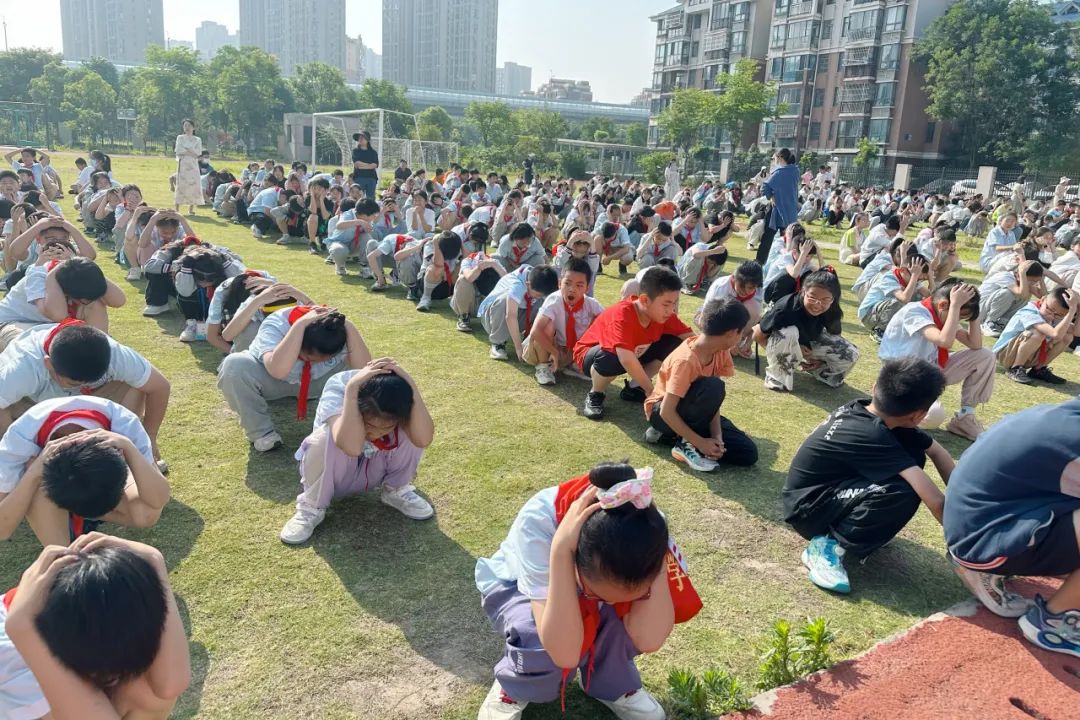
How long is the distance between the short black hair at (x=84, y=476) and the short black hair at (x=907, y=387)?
3382 millimetres

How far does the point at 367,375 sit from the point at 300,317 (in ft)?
4.27

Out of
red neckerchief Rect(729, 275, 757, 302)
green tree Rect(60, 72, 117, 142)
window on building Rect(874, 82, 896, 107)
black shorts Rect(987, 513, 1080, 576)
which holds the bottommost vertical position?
black shorts Rect(987, 513, 1080, 576)

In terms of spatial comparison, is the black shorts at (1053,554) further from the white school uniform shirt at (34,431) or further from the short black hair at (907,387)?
the white school uniform shirt at (34,431)

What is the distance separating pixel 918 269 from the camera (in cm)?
780

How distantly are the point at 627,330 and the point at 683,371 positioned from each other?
2.84 feet

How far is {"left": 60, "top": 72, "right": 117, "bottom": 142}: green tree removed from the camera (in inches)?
2088

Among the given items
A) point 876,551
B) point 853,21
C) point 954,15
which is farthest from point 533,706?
point 853,21

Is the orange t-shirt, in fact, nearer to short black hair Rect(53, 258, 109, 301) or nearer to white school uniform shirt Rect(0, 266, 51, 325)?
short black hair Rect(53, 258, 109, 301)

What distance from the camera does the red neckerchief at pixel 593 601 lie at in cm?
251

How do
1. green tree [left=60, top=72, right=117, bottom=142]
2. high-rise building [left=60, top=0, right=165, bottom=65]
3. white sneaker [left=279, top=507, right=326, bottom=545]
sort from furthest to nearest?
high-rise building [left=60, top=0, right=165, bottom=65] < green tree [left=60, top=72, right=117, bottom=142] < white sneaker [left=279, top=507, right=326, bottom=545]

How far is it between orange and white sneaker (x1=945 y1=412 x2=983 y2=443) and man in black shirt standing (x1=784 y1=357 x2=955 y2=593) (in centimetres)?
222

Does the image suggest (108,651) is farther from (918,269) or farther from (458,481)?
(918,269)

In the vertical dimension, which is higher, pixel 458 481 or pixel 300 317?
pixel 300 317

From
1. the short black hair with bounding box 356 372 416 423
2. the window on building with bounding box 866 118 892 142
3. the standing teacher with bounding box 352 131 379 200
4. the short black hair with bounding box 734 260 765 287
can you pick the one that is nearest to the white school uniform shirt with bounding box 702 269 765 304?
the short black hair with bounding box 734 260 765 287
